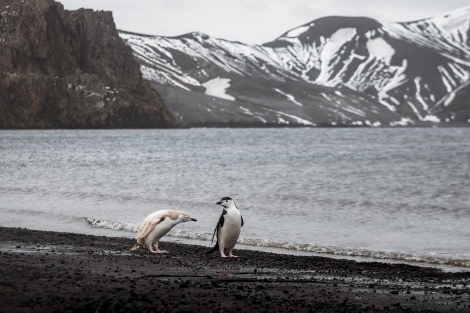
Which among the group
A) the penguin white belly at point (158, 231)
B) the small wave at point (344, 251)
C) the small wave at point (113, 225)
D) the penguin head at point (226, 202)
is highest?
the penguin head at point (226, 202)

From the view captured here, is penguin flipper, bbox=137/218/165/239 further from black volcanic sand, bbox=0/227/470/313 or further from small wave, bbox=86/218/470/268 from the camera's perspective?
small wave, bbox=86/218/470/268

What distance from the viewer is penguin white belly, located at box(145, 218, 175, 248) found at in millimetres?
17281

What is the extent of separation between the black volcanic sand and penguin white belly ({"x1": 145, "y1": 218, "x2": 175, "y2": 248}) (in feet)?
1.42

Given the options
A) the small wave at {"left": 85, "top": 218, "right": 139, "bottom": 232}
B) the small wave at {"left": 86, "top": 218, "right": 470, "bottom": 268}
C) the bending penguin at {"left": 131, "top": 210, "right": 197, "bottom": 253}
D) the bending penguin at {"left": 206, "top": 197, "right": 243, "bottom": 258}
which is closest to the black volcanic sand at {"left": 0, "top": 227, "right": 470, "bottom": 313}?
the bending penguin at {"left": 131, "top": 210, "right": 197, "bottom": 253}

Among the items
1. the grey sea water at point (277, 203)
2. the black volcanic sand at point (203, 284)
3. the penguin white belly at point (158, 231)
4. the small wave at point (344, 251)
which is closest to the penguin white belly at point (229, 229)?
the black volcanic sand at point (203, 284)

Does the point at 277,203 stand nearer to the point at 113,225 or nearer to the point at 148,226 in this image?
the point at 113,225

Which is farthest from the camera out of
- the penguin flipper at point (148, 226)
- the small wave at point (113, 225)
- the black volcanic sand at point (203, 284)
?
the small wave at point (113, 225)

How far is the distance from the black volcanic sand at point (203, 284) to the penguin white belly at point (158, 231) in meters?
0.43

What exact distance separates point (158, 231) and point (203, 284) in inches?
224

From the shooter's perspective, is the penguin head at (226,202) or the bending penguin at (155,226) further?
the penguin head at (226,202)

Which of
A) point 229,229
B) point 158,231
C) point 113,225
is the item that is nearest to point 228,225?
point 229,229

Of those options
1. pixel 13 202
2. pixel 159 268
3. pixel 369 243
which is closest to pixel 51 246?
pixel 159 268

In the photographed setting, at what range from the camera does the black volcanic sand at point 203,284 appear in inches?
387

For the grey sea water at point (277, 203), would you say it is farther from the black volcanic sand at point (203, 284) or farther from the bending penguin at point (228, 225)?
the black volcanic sand at point (203, 284)
